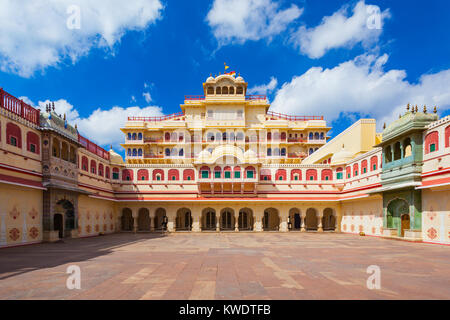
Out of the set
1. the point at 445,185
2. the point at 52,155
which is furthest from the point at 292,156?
the point at 52,155

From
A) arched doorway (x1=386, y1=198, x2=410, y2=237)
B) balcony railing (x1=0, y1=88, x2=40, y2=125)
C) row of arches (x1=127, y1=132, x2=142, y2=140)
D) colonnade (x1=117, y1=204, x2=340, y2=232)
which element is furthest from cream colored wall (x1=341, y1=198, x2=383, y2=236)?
row of arches (x1=127, y1=132, x2=142, y2=140)

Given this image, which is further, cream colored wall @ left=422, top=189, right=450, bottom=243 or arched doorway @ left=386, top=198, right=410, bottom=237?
arched doorway @ left=386, top=198, right=410, bottom=237

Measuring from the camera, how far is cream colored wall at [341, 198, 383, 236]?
25672 millimetres

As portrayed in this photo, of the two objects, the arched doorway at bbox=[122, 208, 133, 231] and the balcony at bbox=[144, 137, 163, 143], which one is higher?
the balcony at bbox=[144, 137, 163, 143]

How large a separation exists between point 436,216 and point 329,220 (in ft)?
58.5

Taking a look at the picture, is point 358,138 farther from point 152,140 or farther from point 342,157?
point 152,140

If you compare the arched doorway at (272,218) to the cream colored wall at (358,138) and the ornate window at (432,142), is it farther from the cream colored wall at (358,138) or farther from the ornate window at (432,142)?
the ornate window at (432,142)

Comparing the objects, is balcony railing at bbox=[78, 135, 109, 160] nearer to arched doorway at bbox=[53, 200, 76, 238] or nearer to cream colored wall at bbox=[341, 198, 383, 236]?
arched doorway at bbox=[53, 200, 76, 238]

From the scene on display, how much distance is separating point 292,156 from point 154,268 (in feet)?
125

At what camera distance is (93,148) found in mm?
29953

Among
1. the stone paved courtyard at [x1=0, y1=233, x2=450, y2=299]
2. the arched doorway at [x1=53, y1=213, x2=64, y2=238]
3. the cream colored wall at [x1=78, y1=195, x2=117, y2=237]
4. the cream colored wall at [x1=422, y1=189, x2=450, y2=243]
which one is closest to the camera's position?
the stone paved courtyard at [x1=0, y1=233, x2=450, y2=299]

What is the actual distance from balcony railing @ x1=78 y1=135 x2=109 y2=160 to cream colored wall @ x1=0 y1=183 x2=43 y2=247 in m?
7.58
